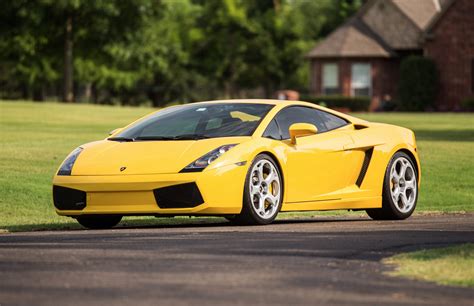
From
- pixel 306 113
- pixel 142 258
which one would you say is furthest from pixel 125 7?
pixel 142 258

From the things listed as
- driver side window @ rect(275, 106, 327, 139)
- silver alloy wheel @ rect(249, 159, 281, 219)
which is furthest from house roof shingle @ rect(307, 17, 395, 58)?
silver alloy wheel @ rect(249, 159, 281, 219)

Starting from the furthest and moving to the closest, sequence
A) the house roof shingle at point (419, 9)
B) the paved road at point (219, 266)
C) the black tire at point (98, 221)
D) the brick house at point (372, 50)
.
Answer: the house roof shingle at point (419, 9)
the brick house at point (372, 50)
the black tire at point (98, 221)
the paved road at point (219, 266)

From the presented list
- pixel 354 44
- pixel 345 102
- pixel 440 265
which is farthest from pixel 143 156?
pixel 354 44

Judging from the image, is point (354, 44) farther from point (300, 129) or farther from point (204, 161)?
point (204, 161)

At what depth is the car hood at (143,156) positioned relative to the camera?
12273 millimetres

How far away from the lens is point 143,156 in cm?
1247

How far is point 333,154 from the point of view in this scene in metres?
13.6

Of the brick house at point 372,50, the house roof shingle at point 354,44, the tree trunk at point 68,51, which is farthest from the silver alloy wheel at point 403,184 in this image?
the house roof shingle at point 354,44

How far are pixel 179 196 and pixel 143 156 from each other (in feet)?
1.98

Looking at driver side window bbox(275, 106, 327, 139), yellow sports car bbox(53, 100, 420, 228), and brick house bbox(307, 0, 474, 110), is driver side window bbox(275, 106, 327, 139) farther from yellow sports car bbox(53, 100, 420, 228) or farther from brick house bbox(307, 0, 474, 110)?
brick house bbox(307, 0, 474, 110)

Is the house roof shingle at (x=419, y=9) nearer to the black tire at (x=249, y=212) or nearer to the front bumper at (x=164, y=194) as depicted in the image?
the black tire at (x=249, y=212)

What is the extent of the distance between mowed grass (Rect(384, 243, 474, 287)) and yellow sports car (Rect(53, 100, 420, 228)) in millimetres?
3097

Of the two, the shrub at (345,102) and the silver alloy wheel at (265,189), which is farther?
the shrub at (345,102)

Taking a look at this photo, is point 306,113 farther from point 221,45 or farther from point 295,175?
point 221,45
